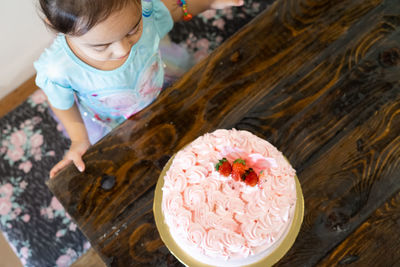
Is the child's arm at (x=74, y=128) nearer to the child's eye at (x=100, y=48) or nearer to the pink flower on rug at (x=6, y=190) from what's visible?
the child's eye at (x=100, y=48)

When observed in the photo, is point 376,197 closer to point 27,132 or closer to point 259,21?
point 259,21

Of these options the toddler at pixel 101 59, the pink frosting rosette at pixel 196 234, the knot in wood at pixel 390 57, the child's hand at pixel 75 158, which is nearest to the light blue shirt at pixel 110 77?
the toddler at pixel 101 59

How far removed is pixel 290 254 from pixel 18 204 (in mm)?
1156

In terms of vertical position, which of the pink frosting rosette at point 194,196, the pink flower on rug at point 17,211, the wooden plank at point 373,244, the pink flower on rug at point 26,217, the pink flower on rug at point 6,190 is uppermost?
the pink frosting rosette at point 194,196

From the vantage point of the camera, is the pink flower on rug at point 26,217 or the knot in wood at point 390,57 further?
the pink flower on rug at point 26,217

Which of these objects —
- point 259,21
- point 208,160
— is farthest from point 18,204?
point 259,21

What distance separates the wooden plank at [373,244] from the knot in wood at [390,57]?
0.39 meters

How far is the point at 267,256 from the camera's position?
2.69 ft

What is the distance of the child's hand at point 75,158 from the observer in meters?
0.96

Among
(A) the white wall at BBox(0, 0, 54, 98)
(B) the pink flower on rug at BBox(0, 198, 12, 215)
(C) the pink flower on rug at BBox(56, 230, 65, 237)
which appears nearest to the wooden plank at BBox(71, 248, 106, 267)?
(C) the pink flower on rug at BBox(56, 230, 65, 237)

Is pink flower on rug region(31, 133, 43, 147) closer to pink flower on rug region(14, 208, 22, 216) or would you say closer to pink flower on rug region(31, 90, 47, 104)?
pink flower on rug region(31, 90, 47, 104)

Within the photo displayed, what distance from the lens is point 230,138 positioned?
859 millimetres

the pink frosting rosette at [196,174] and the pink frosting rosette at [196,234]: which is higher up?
the pink frosting rosette at [196,174]

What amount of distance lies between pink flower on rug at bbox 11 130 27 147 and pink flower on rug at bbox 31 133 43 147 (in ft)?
0.12
